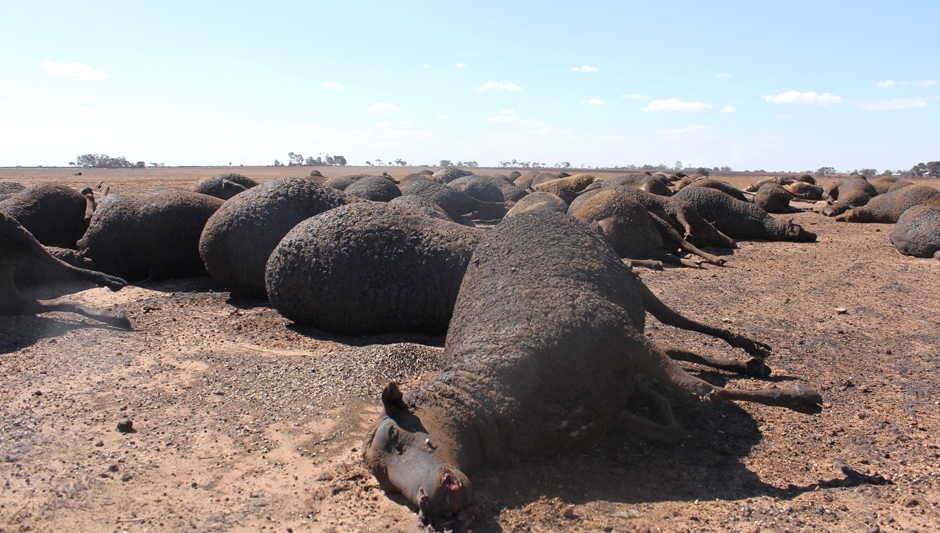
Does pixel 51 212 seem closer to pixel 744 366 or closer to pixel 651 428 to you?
pixel 651 428

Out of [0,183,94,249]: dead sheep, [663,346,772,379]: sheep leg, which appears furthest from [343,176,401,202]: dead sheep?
[663,346,772,379]: sheep leg

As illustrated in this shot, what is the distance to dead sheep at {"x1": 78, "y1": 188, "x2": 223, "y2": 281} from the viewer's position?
293 inches

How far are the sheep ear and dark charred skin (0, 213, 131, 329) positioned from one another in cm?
375

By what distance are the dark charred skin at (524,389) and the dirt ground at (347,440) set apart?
0.15 meters

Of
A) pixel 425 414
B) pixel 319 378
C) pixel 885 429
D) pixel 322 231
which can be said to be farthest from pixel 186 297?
pixel 885 429

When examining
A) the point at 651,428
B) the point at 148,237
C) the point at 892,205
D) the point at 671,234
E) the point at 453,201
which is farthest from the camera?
the point at 892,205

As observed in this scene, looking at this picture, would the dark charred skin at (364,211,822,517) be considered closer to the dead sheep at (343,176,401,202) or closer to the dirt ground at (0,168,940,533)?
the dirt ground at (0,168,940,533)

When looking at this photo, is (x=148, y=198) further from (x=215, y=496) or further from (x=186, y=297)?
(x=215, y=496)

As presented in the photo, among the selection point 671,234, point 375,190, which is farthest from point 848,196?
point 375,190

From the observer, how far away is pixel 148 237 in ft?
24.4

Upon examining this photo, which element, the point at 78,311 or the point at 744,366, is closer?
the point at 744,366

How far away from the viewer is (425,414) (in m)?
2.82

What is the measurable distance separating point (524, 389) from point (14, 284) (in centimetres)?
519

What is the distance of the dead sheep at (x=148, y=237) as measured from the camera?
7.43 meters
